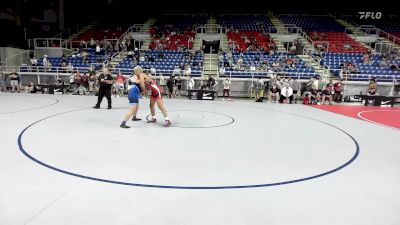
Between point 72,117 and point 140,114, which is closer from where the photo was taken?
point 72,117

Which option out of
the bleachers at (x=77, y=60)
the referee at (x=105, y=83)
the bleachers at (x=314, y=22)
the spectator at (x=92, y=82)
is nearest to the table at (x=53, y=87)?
the spectator at (x=92, y=82)

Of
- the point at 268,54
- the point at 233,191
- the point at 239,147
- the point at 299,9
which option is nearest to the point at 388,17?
the point at 299,9

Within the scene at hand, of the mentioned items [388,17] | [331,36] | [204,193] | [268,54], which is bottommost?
[204,193]

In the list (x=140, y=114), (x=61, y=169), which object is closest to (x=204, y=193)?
(x=61, y=169)

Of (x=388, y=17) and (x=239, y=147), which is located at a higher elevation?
(x=388, y=17)

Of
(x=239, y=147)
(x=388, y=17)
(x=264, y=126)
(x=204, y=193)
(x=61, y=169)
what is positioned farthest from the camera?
(x=388, y=17)

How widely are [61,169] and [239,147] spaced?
10.3 ft

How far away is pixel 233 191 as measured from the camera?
3.63 metres

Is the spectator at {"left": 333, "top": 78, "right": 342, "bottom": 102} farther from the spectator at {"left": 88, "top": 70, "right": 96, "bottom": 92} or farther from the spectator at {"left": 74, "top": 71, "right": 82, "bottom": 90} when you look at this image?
the spectator at {"left": 74, "top": 71, "right": 82, "bottom": 90}

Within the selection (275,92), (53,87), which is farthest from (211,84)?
(53,87)

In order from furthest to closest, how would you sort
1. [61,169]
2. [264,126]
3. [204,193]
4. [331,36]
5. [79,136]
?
Answer: [331,36]
[264,126]
[79,136]
[61,169]
[204,193]

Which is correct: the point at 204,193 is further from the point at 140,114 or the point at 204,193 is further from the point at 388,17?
the point at 388,17

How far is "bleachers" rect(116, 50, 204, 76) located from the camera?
18628 mm

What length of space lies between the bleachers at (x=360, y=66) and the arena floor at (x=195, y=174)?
37.3ft
